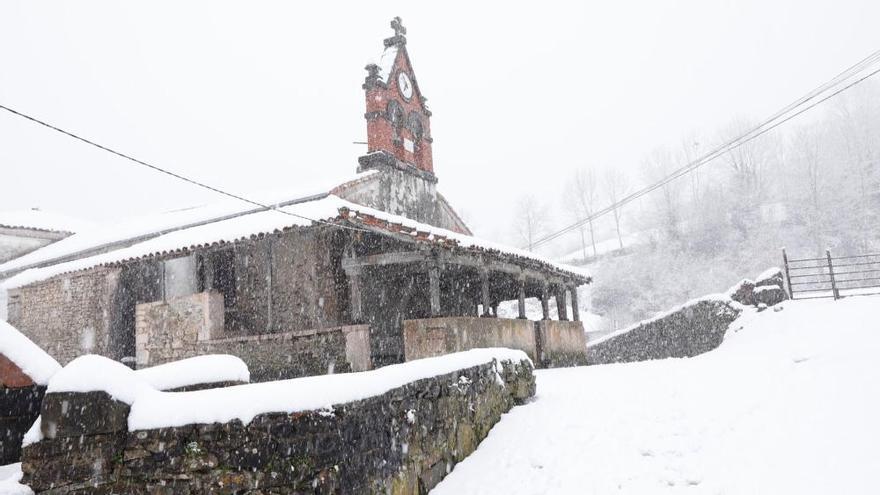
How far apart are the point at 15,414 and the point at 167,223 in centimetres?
1194

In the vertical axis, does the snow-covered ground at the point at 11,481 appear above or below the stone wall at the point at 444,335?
below

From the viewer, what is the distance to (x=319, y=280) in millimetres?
10445

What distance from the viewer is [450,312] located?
16.0 m

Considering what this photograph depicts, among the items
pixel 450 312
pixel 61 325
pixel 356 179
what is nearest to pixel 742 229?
pixel 450 312

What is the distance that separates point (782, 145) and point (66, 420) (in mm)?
58556

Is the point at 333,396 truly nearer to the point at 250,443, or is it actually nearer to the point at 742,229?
the point at 250,443

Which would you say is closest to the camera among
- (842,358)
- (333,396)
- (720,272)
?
(333,396)

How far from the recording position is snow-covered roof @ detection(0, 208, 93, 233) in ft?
73.8

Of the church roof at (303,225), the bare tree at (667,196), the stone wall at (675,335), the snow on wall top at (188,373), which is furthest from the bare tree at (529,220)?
the snow on wall top at (188,373)

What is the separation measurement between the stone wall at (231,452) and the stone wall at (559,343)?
1032 cm

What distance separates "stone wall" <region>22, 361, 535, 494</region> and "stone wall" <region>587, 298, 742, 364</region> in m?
13.8

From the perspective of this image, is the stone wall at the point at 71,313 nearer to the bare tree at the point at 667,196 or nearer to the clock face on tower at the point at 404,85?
the clock face on tower at the point at 404,85

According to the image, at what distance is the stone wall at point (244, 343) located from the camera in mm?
9312

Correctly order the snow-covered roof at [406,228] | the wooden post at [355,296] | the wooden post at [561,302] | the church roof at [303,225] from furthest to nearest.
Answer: the wooden post at [561,302] → the wooden post at [355,296] → the church roof at [303,225] → the snow-covered roof at [406,228]
